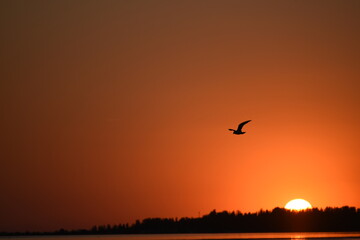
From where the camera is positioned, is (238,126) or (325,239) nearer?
(238,126)

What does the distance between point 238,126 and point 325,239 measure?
194 ft

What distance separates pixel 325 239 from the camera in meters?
142

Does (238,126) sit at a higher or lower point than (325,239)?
higher

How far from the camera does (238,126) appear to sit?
9125 cm
